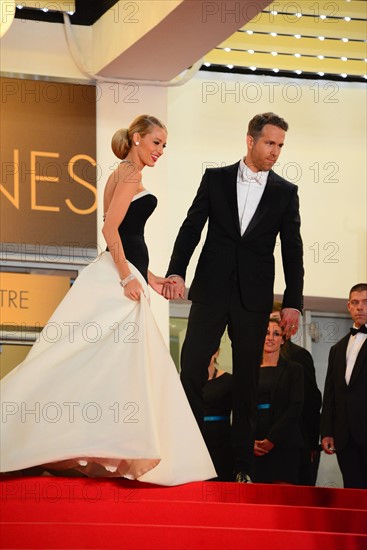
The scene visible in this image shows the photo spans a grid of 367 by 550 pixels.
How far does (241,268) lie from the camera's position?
5.37 metres

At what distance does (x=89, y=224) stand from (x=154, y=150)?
2.52 m

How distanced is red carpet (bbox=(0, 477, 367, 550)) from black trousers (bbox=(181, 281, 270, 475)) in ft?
1.30

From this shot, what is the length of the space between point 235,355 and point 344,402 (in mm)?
1168

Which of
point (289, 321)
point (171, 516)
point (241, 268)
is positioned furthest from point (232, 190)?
point (171, 516)

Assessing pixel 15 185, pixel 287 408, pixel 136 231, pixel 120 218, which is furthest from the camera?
pixel 15 185

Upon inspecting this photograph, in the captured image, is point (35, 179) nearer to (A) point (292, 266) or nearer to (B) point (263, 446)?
(B) point (263, 446)

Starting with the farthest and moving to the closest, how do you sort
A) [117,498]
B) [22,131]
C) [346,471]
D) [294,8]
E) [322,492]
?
1. [294,8]
2. [22,131]
3. [346,471]
4. [322,492]
5. [117,498]

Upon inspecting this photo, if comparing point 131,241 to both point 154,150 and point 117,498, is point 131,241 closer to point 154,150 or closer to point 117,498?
point 154,150

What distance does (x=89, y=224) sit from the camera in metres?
7.76

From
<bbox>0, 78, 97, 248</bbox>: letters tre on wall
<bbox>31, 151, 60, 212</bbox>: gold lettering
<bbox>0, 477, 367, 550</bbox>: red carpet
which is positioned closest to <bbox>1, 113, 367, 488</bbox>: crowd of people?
<bbox>0, 477, 367, 550</bbox>: red carpet

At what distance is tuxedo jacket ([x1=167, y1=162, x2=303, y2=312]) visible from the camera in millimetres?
5363

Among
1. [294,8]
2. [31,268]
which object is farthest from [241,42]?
[31,268]

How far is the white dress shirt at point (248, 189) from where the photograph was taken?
5.48 meters

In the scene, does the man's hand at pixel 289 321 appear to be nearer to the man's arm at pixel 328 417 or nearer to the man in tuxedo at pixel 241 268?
the man in tuxedo at pixel 241 268
